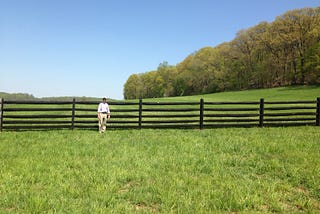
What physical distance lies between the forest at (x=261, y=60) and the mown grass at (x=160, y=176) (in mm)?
44103

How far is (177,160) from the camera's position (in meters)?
6.71

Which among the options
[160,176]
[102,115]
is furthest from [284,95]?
[160,176]

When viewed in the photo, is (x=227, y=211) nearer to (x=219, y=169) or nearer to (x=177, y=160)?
(x=219, y=169)

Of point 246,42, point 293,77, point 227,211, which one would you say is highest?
point 246,42

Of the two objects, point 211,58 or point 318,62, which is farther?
point 211,58

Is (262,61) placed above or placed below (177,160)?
above

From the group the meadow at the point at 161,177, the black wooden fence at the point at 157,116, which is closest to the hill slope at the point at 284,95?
the black wooden fence at the point at 157,116

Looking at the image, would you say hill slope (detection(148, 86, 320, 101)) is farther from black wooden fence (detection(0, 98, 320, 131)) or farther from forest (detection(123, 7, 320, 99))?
black wooden fence (detection(0, 98, 320, 131))

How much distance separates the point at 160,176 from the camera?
5.54 m

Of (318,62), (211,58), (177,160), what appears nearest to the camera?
(177,160)

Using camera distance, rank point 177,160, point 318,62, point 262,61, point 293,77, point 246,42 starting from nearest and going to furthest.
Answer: point 177,160 → point 318,62 → point 293,77 → point 262,61 → point 246,42

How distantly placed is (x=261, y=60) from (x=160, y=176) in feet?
194

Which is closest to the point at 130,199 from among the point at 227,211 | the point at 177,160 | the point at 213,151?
the point at 227,211

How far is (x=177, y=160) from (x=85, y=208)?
3.16 metres
